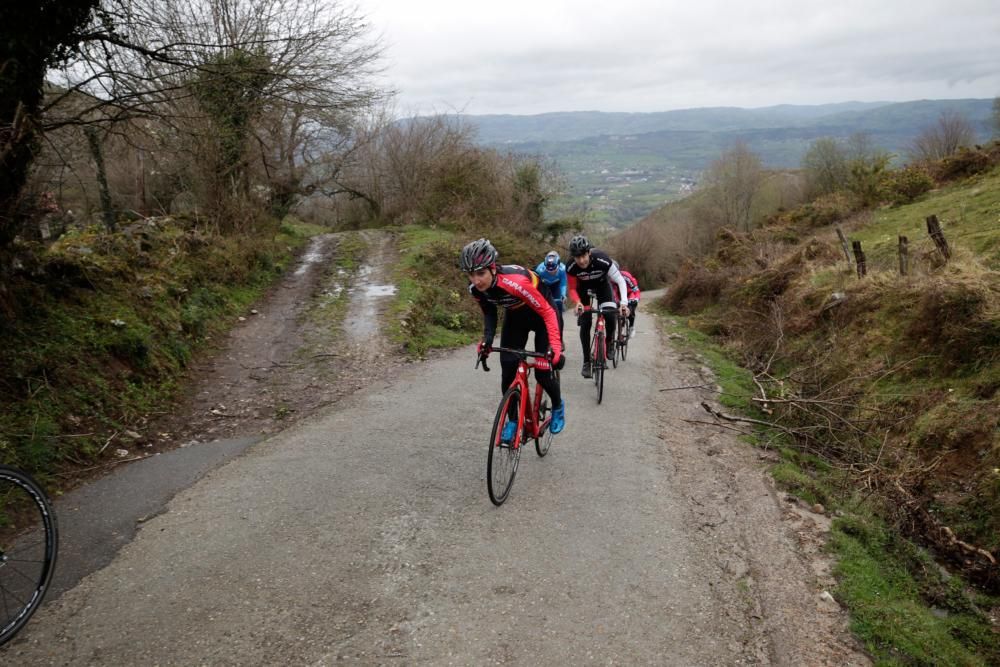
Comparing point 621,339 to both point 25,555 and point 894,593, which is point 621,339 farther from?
point 25,555

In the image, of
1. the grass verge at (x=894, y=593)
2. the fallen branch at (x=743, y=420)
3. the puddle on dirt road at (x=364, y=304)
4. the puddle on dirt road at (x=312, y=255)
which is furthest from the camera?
the puddle on dirt road at (x=312, y=255)

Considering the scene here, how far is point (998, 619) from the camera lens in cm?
437

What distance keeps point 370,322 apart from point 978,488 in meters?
10.1

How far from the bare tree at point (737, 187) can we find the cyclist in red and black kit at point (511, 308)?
49.9m

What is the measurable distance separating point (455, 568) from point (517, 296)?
2.39 metres

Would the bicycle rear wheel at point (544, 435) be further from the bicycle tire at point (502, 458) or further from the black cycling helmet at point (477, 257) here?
the black cycling helmet at point (477, 257)

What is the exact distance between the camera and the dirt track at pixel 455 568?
3.53 metres

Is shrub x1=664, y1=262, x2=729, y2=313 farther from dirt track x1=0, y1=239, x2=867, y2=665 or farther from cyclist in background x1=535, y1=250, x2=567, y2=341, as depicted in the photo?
dirt track x1=0, y1=239, x2=867, y2=665

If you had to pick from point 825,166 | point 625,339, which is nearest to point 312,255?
point 625,339

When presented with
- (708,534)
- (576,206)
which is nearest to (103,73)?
(708,534)

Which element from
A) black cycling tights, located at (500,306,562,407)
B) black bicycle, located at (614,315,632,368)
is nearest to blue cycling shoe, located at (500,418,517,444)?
black cycling tights, located at (500,306,562,407)

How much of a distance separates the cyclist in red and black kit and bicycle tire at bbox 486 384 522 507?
15 centimetres

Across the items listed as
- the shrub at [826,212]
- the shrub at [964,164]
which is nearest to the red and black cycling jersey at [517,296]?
the shrub at [964,164]

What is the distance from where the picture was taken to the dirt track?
3.53 meters
